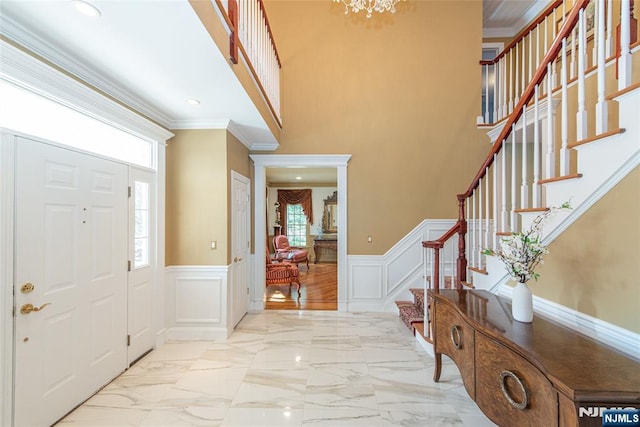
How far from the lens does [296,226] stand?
32.0 feet

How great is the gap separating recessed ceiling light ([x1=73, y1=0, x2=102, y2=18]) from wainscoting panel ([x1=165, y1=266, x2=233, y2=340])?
8.49ft

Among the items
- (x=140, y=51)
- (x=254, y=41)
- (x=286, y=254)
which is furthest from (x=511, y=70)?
(x=286, y=254)

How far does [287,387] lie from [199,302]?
5.34 feet

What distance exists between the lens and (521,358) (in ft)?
4.31

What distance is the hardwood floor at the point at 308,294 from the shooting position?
15.5ft

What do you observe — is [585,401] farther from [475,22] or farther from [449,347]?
[475,22]

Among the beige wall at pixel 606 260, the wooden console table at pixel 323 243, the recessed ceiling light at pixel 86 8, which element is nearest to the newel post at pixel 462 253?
the beige wall at pixel 606 260

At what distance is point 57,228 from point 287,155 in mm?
3016

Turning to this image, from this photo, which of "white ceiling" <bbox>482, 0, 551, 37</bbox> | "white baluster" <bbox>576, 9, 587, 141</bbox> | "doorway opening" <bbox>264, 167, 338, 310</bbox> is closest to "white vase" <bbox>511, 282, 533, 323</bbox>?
"white baluster" <bbox>576, 9, 587, 141</bbox>

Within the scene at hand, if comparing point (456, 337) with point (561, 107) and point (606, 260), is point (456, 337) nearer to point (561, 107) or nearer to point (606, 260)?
point (606, 260)

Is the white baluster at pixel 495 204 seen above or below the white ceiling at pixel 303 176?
below

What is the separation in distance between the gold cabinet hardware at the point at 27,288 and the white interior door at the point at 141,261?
3.17ft

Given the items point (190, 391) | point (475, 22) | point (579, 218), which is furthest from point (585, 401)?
point (475, 22)

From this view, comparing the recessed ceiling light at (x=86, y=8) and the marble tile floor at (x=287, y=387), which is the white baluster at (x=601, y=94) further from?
the recessed ceiling light at (x=86, y=8)
